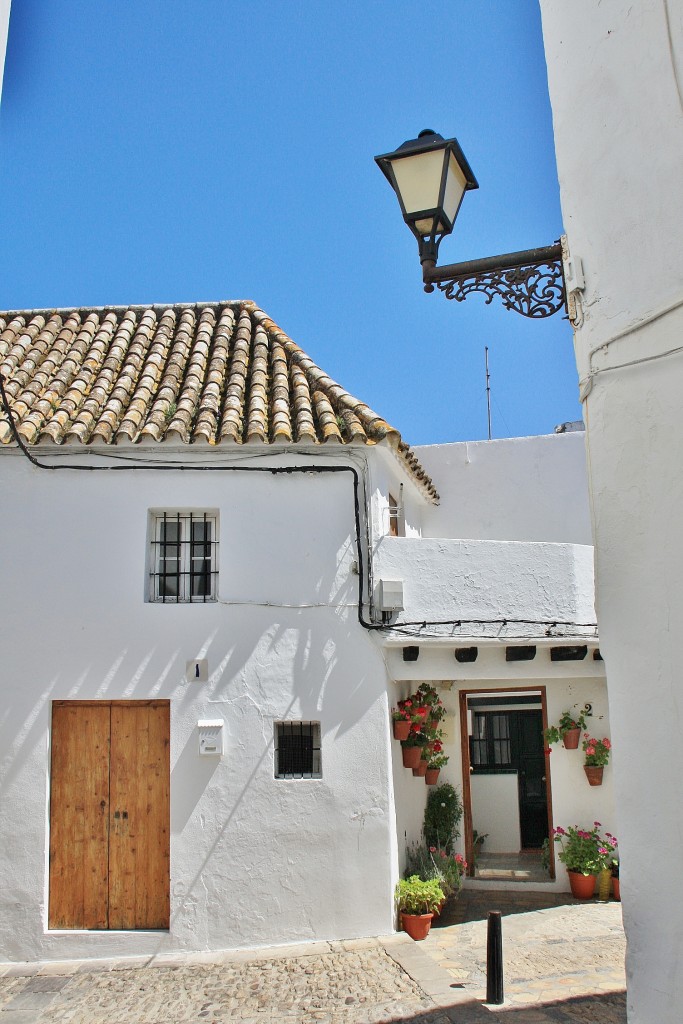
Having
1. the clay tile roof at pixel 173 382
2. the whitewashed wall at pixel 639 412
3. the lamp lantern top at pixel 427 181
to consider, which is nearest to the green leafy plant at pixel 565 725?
the clay tile roof at pixel 173 382

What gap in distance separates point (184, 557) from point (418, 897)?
466cm

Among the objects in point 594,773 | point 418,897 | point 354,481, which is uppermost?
point 354,481

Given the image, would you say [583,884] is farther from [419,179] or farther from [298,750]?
[419,179]

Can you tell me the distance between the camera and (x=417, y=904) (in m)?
9.58

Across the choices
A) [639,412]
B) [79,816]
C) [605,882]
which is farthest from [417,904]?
[639,412]

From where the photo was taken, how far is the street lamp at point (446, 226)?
14.2ft

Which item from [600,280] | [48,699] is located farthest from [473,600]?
[600,280]

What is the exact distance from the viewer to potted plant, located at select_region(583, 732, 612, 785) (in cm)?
1121

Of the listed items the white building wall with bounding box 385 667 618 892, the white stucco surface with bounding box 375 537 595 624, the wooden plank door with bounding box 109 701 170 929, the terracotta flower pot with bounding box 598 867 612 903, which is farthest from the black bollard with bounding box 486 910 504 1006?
the terracotta flower pot with bounding box 598 867 612 903

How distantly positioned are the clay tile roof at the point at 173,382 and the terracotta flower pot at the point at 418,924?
17.4 feet

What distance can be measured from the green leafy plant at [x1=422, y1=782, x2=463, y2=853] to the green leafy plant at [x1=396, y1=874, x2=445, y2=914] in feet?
5.89

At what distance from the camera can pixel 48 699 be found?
9.58 m

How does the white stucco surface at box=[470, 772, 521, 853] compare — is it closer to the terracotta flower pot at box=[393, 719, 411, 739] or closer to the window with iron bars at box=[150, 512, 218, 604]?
the terracotta flower pot at box=[393, 719, 411, 739]

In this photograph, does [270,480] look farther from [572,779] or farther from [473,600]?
[572,779]
